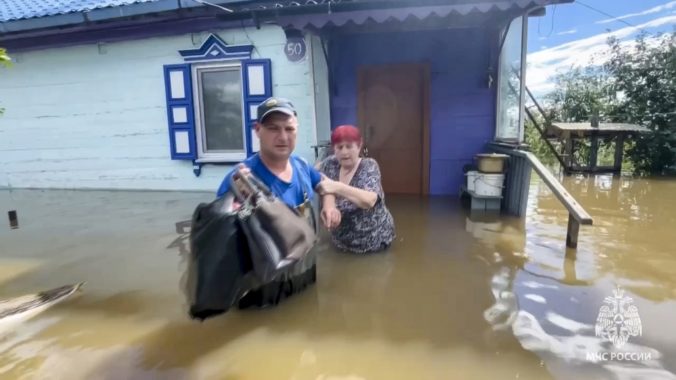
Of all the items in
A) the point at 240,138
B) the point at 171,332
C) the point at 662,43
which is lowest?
the point at 171,332

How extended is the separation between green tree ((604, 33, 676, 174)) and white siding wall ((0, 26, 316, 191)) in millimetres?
8207

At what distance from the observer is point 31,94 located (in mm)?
7508

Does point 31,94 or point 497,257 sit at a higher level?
point 31,94

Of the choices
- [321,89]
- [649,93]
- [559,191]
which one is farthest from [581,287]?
[649,93]

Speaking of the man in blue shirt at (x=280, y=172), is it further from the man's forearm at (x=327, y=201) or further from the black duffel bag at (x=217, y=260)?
the black duffel bag at (x=217, y=260)

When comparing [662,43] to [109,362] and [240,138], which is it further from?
[109,362]

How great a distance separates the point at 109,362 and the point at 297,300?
1.16 m

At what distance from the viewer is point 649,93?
33.1ft

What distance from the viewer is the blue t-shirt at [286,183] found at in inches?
96.2

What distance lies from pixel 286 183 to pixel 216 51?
15.5ft

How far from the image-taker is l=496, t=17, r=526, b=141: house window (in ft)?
17.7

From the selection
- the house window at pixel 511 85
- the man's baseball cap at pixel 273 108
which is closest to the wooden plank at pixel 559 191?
the house window at pixel 511 85

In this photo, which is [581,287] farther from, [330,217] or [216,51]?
[216,51]

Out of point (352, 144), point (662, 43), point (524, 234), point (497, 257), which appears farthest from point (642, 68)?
point (352, 144)
